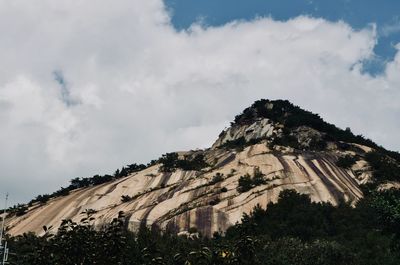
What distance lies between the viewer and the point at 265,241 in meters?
74.4

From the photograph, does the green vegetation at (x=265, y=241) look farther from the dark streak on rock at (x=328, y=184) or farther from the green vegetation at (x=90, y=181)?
the green vegetation at (x=90, y=181)

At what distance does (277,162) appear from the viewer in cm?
9881

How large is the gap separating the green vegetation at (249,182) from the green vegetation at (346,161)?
16.7 metres

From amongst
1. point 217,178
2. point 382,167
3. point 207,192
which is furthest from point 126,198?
point 382,167

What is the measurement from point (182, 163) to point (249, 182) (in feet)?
59.0

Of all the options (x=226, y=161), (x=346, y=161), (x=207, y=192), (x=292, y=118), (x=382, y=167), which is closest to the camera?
(x=207, y=192)

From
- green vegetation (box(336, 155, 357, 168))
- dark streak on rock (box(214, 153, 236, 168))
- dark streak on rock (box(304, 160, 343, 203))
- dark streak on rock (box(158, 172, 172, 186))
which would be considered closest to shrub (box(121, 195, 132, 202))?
dark streak on rock (box(158, 172, 172, 186))

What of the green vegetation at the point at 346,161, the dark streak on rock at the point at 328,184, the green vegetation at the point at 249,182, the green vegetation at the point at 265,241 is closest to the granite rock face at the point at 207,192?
the dark streak on rock at the point at 328,184

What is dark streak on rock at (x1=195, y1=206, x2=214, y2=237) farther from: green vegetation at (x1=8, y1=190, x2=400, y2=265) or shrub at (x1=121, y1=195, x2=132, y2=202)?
shrub at (x1=121, y1=195, x2=132, y2=202)

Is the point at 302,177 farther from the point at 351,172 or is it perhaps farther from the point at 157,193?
the point at 157,193

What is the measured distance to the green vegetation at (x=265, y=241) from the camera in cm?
5109

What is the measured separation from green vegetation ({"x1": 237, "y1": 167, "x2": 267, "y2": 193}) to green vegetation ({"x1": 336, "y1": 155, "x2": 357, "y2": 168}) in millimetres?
16674

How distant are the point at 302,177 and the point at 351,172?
1212cm

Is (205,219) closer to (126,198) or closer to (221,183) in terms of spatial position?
(221,183)
